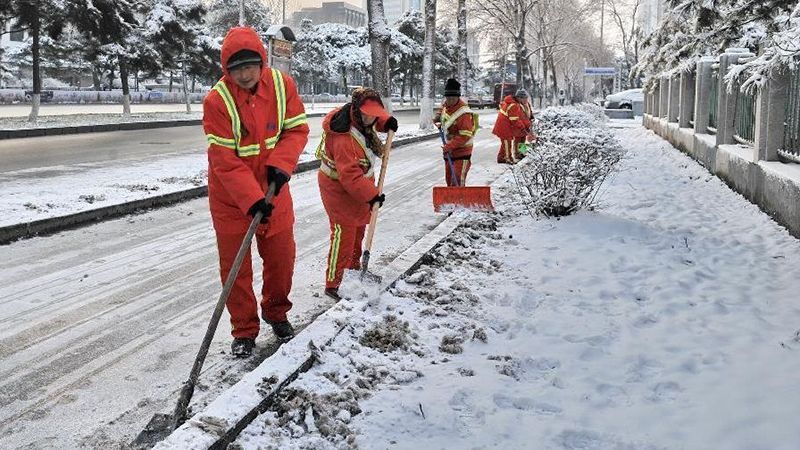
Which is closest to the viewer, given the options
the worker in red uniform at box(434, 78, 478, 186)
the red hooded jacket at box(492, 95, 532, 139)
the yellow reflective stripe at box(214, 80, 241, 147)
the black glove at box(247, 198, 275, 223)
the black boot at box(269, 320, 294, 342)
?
the black glove at box(247, 198, 275, 223)

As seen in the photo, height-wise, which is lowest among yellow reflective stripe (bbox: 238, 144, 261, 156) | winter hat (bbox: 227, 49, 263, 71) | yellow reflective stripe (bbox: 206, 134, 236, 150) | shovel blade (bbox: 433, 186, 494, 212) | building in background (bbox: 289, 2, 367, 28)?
shovel blade (bbox: 433, 186, 494, 212)

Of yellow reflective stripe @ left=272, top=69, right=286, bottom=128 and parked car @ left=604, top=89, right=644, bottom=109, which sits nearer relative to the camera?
yellow reflective stripe @ left=272, top=69, right=286, bottom=128

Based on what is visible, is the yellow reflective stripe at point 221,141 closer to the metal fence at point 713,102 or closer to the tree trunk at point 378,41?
the metal fence at point 713,102

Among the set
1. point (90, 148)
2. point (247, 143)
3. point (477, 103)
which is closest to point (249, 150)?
point (247, 143)

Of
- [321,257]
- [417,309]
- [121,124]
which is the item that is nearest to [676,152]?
[321,257]

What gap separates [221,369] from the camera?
4.07 m

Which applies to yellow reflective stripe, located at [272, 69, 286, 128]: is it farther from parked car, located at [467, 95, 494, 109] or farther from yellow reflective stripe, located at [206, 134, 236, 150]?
parked car, located at [467, 95, 494, 109]

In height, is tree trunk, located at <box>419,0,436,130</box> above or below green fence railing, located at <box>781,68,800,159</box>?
above

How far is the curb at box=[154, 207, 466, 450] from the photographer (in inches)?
119

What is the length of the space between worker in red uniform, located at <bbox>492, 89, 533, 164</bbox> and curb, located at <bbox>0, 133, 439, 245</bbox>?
19.8 feet

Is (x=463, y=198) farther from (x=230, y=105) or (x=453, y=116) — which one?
(x=230, y=105)

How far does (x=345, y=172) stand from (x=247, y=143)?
108 cm

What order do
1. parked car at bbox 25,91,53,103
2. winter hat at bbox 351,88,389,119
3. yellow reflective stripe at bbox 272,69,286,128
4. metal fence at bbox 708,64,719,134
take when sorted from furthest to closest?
parked car at bbox 25,91,53,103
metal fence at bbox 708,64,719,134
winter hat at bbox 351,88,389,119
yellow reflective stripe at bbox 272,69,286,128

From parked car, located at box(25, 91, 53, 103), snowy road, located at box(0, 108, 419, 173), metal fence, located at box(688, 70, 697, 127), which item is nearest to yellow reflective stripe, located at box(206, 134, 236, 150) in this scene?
snowy road, located at box(0, 108, 419, 173)
